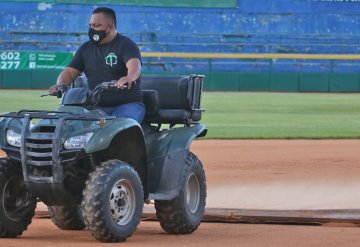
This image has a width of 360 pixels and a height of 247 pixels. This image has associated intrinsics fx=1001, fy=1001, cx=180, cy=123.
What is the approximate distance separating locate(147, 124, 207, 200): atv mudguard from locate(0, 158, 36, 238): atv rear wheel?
0.83 m

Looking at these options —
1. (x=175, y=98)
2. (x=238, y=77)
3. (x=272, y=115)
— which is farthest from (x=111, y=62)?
(x=238, y=77)

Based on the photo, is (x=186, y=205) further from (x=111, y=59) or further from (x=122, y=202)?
(x=111, y=59)

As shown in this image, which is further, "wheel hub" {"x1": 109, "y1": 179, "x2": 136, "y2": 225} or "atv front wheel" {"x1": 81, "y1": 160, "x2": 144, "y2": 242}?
"wheel hub" {"x1": 109, "y1": 179, "x2": 136, "y2": 225}

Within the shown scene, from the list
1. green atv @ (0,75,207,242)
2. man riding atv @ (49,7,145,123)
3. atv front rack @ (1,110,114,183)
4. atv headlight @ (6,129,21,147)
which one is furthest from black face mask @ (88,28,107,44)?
atv headlight @ (6,129,21,147)

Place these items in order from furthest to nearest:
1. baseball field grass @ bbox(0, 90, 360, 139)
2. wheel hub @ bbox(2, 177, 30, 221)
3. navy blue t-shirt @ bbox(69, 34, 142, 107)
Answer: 1. baseball field grass @ bbox(0, 90, 360, 139)
2. navy blue t-shirt @ bbox(69, 34, 142, 107)
3. wheel hub @ bbox(2, 177, 30, 221)

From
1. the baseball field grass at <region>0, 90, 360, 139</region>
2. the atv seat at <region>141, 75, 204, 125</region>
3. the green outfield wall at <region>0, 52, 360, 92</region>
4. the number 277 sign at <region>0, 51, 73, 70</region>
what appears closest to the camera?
the atv seat at <region>141, 75, 204, 125</region>

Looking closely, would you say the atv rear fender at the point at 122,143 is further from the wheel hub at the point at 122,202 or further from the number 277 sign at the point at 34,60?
the number 277 sign at the point at 34,60

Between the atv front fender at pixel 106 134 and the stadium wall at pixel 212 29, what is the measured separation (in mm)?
39846

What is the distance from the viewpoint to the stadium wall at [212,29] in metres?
48.0

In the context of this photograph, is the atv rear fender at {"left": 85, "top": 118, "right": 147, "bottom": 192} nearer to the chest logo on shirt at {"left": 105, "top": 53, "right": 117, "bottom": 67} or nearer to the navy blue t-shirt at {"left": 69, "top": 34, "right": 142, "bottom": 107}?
the navy blue t-shirt at {"left": 69, "top": 34, "right": 142, "bottom": 107}

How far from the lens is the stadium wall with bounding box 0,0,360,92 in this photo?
48.0 m

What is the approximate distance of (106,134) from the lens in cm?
605

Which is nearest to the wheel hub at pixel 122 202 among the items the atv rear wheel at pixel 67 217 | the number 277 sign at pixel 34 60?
the atv rear wheel at pixel 67 217

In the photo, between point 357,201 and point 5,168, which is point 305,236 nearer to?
point 5,168
